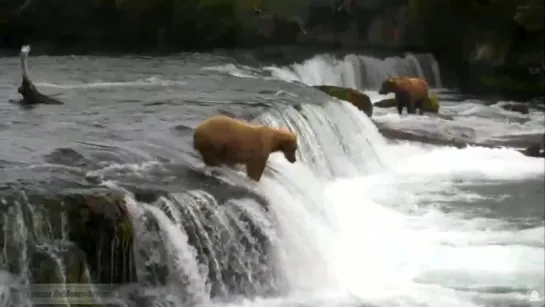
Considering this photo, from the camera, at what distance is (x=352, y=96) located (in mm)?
5094

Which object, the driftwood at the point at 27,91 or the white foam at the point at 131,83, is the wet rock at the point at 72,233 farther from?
the white foam at the point at 131,83

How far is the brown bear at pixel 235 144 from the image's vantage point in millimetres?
2920

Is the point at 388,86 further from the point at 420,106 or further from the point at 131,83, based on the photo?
the point at 131,83

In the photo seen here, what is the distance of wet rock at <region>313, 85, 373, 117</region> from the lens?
4953 millimetres

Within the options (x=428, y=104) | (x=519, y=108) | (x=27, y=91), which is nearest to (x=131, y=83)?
(x=27, y=91)

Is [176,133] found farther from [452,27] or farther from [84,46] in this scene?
[452,27]

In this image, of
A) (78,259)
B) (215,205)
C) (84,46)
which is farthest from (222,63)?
(78,259)

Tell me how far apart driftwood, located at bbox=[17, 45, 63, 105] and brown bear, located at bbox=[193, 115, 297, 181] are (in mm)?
724

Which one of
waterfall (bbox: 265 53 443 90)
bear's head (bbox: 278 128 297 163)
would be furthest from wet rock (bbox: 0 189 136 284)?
waterfall (bbox: 265 53 443 90)

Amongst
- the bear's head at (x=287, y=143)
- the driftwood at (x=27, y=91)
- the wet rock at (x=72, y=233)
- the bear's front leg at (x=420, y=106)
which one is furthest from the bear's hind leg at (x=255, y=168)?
the bear's front leg at (x=420, y=106)

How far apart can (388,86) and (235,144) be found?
2573 mm

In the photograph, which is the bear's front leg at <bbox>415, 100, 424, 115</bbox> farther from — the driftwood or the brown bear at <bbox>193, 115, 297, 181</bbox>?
the driftwood

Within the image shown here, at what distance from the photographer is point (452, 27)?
4.71m

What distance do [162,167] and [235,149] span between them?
28cm
